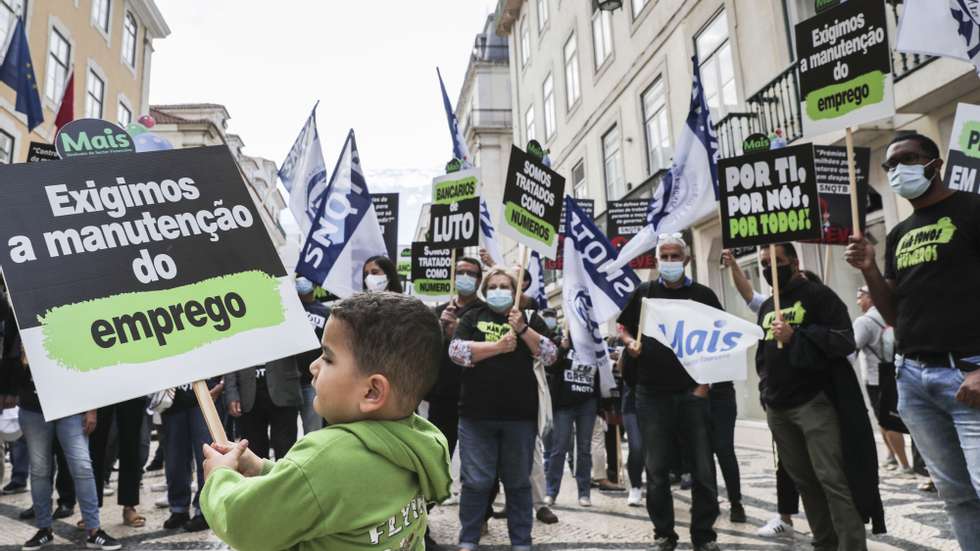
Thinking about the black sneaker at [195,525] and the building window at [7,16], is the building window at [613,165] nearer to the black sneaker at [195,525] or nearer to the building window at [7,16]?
the black sneaker at [195,525]

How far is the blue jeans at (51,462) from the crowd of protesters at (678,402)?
0.01 meters

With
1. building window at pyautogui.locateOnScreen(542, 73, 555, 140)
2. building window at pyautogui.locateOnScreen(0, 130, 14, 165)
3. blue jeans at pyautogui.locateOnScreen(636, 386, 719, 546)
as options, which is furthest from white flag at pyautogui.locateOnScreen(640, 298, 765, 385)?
building window at pyautogui.locateOnScreen(542, 73, 555, 140)

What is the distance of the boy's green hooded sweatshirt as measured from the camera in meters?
1.33

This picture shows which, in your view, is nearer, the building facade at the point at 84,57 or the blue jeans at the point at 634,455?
the blue jeans at the point at 634,455

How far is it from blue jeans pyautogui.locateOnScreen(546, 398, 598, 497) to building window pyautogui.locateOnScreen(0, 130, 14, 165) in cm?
1553

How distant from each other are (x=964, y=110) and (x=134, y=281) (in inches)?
155

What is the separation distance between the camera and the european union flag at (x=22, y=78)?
7113 mm

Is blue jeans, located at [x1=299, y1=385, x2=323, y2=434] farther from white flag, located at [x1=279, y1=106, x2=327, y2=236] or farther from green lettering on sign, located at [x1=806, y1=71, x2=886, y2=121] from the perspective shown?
green lettering on sign, located at [x1=806, y1=71, x2=886, y2=121]

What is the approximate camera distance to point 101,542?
4398 mm

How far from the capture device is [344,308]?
156 centimetres

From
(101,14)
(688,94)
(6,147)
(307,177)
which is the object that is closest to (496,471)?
(307,177)

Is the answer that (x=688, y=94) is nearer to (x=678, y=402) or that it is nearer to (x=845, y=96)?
(x=845, y=96)

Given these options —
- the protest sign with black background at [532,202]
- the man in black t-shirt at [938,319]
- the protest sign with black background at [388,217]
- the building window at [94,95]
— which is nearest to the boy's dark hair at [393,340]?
the man in black t-shirt at [938,319]

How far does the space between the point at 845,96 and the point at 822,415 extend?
6.06ft
